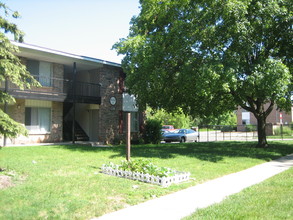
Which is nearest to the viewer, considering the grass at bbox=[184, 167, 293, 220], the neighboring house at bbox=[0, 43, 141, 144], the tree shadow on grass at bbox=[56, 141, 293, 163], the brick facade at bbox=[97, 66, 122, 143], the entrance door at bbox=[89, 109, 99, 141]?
the grass at bbox=[184, 167, 293, 220]

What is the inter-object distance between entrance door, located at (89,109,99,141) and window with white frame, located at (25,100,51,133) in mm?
3478

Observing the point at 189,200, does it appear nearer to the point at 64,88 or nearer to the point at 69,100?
the point at 69,100

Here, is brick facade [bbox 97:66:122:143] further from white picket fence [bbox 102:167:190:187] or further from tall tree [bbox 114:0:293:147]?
white picket fence [bbox 102:167:190:187]

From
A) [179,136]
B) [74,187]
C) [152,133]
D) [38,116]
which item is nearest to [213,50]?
[74,187]

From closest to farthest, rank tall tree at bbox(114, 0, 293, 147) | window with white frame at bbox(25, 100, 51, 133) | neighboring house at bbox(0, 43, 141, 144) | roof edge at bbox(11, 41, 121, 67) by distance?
tall tree at bbox(114, 0, 293, 147) < roof edge at bbox(11, 41, 121, 67) < neighboring house at bbox(0, 43, 141, 144) < window with white frame at bbox(25, 100, 51, 133)

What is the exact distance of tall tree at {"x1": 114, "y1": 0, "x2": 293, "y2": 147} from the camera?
12.8m

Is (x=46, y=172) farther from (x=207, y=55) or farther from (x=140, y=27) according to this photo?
(x=140, y=27)

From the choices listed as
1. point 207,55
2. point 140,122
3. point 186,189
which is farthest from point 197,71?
point 140,122

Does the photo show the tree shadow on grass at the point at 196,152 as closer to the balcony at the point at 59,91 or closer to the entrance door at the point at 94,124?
the balcony at the point at 59,91

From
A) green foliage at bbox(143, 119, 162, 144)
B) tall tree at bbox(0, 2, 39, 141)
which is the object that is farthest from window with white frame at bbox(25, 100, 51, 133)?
tall tree at bbox(0, 2, 39, 141)

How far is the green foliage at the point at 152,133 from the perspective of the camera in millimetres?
22906

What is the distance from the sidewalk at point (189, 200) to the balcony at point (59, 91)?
12.0m

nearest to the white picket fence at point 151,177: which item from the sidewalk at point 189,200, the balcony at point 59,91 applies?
the sidewalk at point 189,200

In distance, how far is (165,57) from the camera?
15.0 meters
